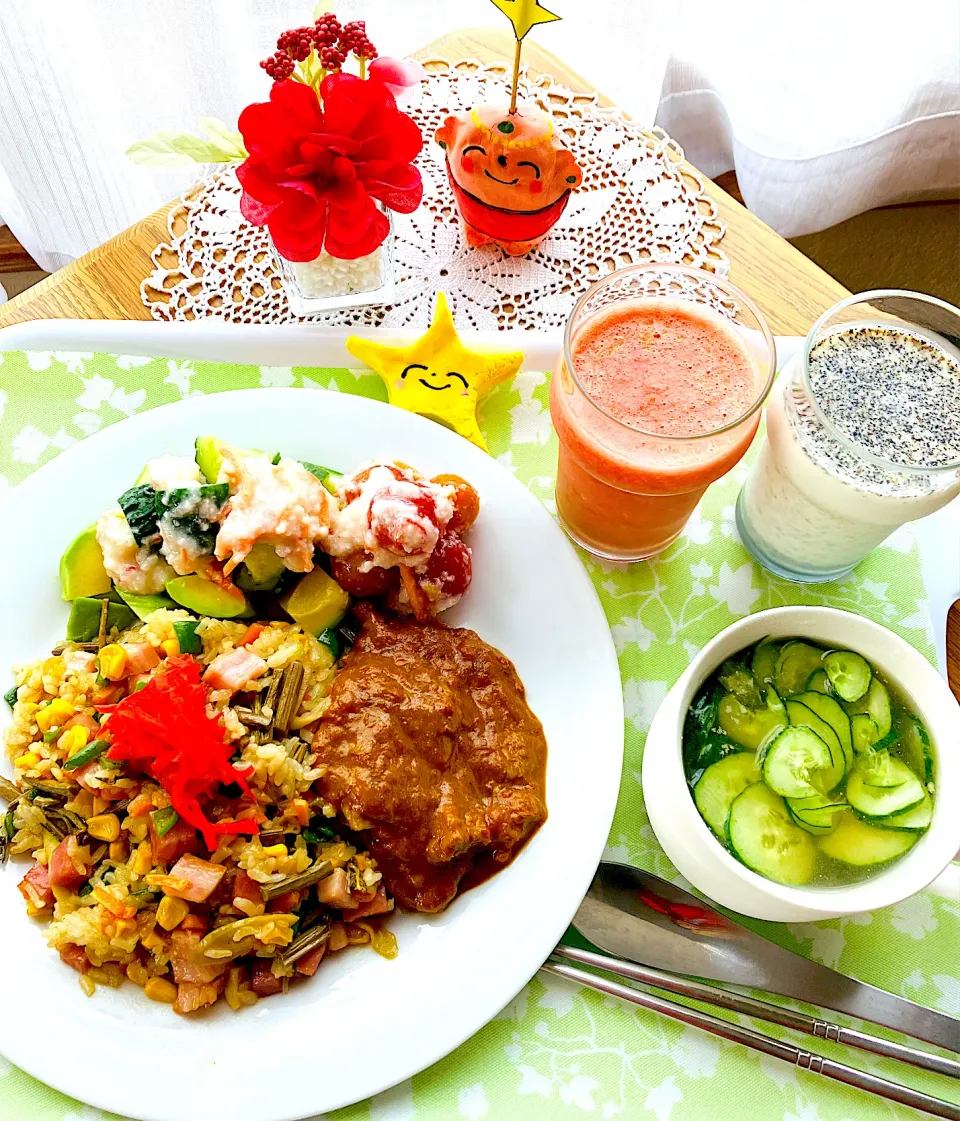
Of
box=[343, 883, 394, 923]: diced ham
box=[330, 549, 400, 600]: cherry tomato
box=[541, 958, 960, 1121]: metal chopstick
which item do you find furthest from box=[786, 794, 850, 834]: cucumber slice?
box=[330, 549, 400, 600]: cherry tomato

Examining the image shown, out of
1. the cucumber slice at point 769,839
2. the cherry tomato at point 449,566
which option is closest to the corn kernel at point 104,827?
the cherry tomato at point 449,566

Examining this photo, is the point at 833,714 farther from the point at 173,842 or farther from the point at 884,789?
the point at 173,842

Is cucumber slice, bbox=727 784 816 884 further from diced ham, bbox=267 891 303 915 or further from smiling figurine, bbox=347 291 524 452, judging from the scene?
smiling figurine, bbox=347 291 524 452

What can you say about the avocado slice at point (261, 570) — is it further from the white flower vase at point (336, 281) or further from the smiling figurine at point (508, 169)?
the smiling figurine at point (508, 169)

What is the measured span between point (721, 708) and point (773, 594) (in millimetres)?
524

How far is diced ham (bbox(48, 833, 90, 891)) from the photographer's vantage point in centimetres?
182

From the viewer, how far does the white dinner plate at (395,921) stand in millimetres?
1730

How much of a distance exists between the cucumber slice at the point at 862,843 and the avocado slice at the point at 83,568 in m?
1.54

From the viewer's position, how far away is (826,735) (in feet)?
5.75

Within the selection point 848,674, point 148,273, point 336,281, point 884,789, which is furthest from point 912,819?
point 148,273

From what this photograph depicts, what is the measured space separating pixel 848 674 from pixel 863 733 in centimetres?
11

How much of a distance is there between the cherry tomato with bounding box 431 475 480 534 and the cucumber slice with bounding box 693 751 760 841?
0.71m

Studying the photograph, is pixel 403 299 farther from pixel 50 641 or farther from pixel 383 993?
pixel 383 993

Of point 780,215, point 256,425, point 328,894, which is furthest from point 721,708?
point 780,215
